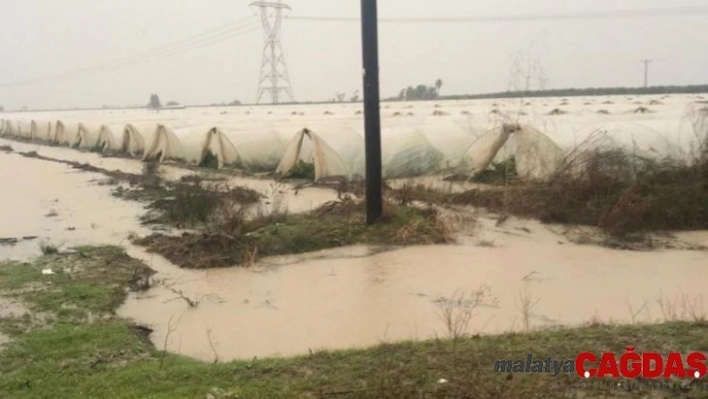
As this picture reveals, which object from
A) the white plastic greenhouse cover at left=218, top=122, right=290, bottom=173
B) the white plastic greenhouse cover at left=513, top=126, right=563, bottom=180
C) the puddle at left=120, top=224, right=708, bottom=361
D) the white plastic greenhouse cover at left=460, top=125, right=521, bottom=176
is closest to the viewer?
the puddle at left=120, top=224, right=708, bottom=361

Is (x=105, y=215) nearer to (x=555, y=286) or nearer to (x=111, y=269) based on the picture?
(x=111, y=269)

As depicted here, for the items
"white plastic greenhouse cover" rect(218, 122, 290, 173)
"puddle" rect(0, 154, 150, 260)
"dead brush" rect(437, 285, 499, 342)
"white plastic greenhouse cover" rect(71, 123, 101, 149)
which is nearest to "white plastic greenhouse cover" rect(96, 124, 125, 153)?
"white plastic greenhouse cover" rect(71, 123, 101, 149)

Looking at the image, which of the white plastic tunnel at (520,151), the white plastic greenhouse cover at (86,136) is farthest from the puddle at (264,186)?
the white plastic tunnel at (520,151)

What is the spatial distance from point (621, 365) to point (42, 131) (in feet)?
114

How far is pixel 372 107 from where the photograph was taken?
27.4ft

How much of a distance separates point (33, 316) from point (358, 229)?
4.22 meters

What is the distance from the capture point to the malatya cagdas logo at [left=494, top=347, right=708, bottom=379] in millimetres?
3297

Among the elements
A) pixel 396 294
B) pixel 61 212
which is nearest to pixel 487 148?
pixel 396 294

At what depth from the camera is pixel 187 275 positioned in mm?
6973

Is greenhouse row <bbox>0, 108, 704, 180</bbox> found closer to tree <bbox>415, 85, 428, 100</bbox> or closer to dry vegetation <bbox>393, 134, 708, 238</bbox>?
dry vegetation <bbox>393, 134, 708, 238</bbox>

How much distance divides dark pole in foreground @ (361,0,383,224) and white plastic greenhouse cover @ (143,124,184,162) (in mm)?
11112

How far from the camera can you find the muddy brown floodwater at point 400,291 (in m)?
5.11

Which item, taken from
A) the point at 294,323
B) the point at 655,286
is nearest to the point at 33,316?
the point at 294,323

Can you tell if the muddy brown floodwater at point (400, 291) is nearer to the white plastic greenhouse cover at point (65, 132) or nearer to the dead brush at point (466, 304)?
the dead brush at point (466, 304)
